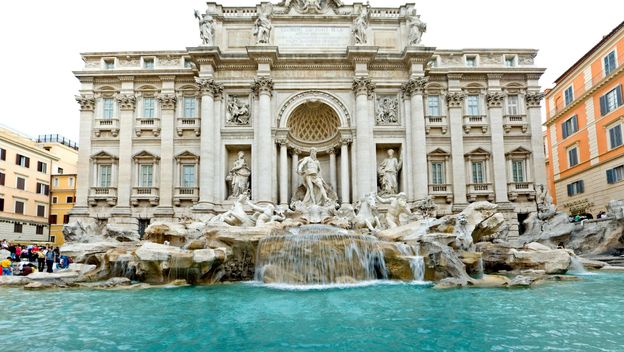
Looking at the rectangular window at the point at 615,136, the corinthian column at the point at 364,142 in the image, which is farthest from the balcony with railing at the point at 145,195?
the rectangular window at the point at 615,136

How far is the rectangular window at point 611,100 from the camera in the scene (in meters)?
27.6

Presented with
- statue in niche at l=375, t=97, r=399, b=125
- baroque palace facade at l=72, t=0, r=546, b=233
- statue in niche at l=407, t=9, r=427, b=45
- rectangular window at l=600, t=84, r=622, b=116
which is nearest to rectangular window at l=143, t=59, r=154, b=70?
baroque palace facade at l=72, t=0, r=546, b=233

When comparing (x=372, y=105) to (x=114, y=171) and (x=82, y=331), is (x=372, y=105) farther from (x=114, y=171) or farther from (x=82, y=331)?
(x=82, y=331)

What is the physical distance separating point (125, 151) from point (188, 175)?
4.45m

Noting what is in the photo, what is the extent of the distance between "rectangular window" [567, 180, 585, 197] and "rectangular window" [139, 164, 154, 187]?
3269cm

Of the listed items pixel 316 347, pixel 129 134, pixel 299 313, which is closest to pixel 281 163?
pixel 129 134

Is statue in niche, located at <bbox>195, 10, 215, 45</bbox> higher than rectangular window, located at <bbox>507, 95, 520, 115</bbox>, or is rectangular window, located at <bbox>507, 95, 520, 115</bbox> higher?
statue in niche, located at <bbox>195, 10, 215, 45</bbox>

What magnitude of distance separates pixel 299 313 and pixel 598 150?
30630 millimetres

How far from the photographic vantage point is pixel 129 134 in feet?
88.8

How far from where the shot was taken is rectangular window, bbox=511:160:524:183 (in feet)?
90.1

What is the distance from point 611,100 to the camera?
2852 centimetres

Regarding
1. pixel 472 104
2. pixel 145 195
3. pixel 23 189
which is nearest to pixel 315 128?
pixel 472 104

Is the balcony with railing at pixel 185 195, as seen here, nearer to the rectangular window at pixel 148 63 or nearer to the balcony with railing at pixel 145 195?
the balcony with railing at pixel 145 195

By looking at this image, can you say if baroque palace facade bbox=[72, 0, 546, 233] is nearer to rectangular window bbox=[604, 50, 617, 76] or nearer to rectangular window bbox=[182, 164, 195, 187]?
rectangular window bbox=[182, 164, 195, 187]
